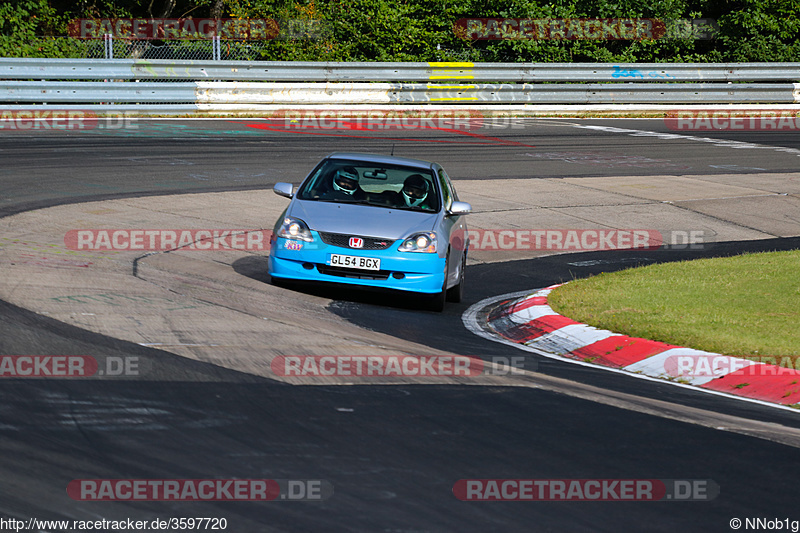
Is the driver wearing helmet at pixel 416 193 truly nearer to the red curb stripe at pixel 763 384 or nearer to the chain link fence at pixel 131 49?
the red curb stripe at pixel 763 384

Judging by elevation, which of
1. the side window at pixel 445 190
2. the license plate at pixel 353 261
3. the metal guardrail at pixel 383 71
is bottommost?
the license plate at pixel 353 261

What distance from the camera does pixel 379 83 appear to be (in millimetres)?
26062

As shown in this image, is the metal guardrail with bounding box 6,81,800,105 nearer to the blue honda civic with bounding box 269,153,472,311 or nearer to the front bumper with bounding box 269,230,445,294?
the blue honda civic with bounding box 269,153,472,311

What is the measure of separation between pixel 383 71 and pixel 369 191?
51.2 feet

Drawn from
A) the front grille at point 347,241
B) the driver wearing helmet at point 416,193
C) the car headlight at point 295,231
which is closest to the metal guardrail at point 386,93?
the driver wearing helmet at point 416,193

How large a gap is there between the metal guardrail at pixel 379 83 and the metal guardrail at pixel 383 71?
0.08ft

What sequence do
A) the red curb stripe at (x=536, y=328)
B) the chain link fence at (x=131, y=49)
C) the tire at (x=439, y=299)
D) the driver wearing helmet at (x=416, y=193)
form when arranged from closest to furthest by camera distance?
1. the red curb stripe at (x=536, y=328)
2. the tire at (x=439, y=299)
3. the driver wearing helmet at (x=416, y=193)
4. the chain link fence at (x=131, y=49)

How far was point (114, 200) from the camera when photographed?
1486 centimetres

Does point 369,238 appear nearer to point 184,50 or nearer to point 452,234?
point 452,234

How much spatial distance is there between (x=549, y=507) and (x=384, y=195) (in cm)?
670

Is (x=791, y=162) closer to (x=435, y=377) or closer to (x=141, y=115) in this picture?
(x=141, y=115)

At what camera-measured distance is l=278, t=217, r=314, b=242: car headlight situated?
1002 centimetres

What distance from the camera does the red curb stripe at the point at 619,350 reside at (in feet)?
27.2

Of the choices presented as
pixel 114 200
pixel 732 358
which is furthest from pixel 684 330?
pixel 114 200
